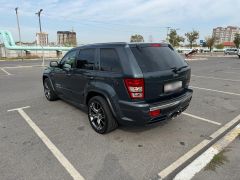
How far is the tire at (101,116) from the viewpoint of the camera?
11.3 feet

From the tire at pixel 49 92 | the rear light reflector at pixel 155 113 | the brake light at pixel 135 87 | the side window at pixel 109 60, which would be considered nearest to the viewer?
the brake light at pixel 135 87

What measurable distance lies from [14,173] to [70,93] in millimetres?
2266

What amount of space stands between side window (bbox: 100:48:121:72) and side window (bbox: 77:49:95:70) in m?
0.29

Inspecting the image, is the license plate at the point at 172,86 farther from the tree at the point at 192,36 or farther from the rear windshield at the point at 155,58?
the tree at the point at 192,36

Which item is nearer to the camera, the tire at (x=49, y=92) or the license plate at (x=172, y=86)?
the license plate at (x=172, y=86)

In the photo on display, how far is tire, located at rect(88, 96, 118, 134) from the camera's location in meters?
3.45

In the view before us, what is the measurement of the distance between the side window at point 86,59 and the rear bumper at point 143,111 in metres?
1.14

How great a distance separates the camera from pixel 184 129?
3.97 m

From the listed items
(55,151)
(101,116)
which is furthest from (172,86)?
(55,151)

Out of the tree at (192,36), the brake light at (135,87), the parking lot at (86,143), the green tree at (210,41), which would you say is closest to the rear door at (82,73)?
the parking lot at (86,143)

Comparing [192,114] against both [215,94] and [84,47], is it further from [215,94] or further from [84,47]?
[84,47]

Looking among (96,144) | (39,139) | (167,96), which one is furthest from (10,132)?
(167,96)

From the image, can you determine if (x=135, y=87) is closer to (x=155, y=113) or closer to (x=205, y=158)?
(x=155, y=113)

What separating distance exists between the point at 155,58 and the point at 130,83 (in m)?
0.70
